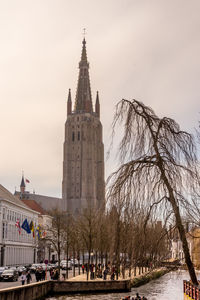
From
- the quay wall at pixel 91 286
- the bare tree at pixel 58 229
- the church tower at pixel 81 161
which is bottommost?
the quay wall at pixel 91 286

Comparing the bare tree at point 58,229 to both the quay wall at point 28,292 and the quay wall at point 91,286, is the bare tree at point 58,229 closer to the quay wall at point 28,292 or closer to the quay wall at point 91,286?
the quay wall at point 91,286

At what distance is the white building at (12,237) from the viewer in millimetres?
84750

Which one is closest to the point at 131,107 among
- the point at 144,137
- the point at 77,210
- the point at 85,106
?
the point at 144,137

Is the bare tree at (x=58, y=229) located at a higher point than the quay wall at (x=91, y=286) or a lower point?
higher

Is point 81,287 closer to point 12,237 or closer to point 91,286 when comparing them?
point 91,286

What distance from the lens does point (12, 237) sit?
302ft

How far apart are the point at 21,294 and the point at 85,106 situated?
17368cm

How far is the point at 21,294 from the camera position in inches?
1059

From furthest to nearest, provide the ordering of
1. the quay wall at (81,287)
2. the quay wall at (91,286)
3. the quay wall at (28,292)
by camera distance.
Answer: the quay wall at (91,286), the quay wall at (81,287), the quay wall at (28,292)

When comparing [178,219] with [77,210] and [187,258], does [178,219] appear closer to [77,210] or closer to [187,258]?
[187,258]

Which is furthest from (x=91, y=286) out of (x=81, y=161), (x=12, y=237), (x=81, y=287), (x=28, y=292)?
(x=81, y=161)

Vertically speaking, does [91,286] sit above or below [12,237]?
below

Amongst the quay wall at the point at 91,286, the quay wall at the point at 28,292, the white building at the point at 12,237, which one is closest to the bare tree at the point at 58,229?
the white building at the point at 12,237

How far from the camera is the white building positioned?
84.8 meters
